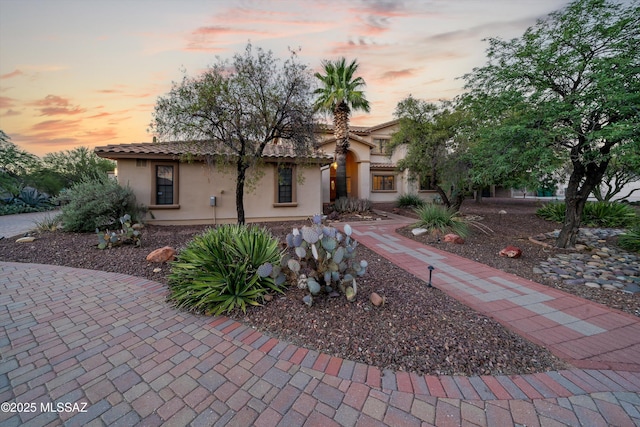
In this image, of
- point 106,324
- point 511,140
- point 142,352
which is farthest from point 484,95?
point 106,324

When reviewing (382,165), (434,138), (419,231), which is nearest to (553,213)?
(434,138)

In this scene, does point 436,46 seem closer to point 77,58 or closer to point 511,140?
point 511,140

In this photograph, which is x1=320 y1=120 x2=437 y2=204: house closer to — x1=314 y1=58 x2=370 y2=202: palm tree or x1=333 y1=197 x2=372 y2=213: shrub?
x1=314 y1=58 x2=370 y2=202: palm tree

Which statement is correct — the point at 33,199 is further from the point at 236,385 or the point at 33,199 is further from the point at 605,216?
the point at 605,216

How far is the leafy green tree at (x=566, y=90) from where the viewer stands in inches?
160

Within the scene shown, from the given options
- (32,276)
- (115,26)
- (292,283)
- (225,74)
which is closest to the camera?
(292,283)

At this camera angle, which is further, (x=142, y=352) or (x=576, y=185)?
(x=576, y=185)

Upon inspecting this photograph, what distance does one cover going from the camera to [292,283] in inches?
141

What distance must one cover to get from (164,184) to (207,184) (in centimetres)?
159

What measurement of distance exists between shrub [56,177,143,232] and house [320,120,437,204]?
39.9 ft

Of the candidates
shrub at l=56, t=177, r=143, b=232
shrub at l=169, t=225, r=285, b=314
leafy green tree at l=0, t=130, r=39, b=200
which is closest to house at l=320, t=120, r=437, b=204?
shrub at l=56, t=177, r=143, b=232

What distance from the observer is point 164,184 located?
963cm

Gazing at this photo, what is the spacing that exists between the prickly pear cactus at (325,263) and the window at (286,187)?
790 cm

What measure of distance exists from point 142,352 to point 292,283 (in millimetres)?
1839
